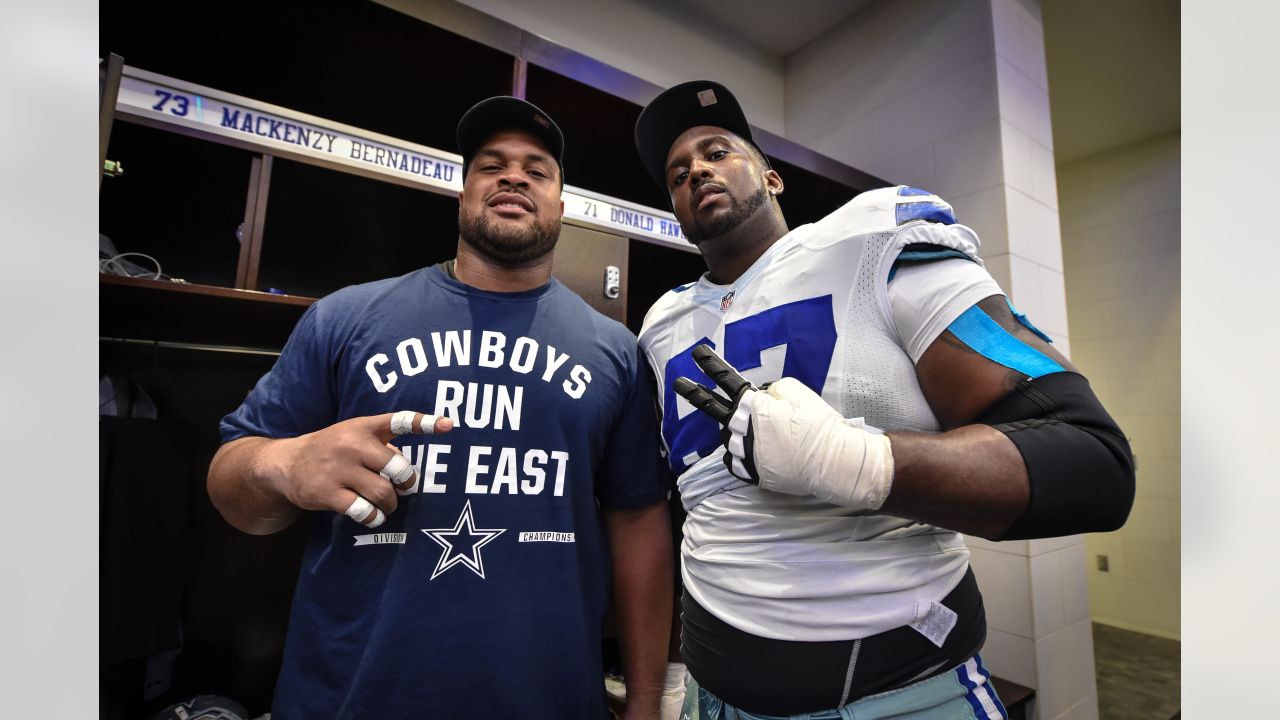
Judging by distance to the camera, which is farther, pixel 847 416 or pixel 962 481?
pixel 847 416

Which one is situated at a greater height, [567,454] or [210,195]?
[210,195]

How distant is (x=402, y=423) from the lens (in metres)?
0.69

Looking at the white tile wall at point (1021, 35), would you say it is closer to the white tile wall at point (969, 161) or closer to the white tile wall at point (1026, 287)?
the white tile wall at point (969, 161)

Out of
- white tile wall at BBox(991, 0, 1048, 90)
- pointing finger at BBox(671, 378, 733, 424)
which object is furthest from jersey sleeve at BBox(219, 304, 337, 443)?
white tile wall at BBox(991, 0, 1048, 90)

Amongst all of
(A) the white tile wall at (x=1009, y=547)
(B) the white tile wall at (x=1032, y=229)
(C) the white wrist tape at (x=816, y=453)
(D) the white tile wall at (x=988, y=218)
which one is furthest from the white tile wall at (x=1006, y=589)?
(C) the white wrist tape at (x=816, y=453)

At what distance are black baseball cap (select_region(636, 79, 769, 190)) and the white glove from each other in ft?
2.01

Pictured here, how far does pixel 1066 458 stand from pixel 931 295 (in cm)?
24

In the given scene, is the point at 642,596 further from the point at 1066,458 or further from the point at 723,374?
the point at 1066,458

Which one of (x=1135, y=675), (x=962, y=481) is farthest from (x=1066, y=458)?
(x=1135, y=675)

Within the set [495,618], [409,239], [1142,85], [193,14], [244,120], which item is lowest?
[495,618]

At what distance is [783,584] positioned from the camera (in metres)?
0.73

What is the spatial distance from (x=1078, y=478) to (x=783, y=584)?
0.36 m
